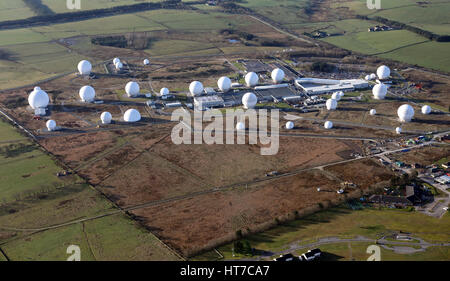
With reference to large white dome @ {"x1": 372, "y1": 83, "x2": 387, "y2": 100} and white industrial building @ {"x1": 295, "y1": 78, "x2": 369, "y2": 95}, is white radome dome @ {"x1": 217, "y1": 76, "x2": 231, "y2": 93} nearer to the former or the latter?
white industrial building @ {"x1": 295, "y1": 78, "x2": 369, "y2": 95}

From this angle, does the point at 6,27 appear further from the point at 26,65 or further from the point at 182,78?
the point at 182,78

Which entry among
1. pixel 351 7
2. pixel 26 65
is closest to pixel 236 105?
pixel 26 65

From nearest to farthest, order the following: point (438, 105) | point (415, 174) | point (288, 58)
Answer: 1. point (415, 174)
2. point (438, 105)
3. point (288, 58)

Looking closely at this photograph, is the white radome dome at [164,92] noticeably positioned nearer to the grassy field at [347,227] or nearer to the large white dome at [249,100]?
the large white dome at [249,100]

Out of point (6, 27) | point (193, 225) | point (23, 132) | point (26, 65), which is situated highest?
point (6, 27)

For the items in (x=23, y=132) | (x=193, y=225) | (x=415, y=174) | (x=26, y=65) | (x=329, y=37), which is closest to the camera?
(x=193, y=225)

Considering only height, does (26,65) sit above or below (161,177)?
above
